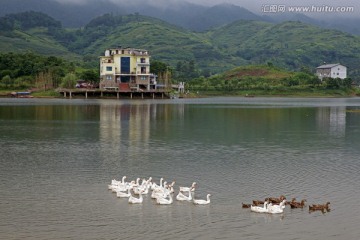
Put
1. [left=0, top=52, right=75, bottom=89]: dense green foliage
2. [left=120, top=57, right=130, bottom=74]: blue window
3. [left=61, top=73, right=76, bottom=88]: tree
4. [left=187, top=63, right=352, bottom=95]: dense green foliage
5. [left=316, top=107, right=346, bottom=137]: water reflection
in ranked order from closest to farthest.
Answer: [left=316, top=107, right=346, bottom=137]: water reflection, [left=120, top=57, right=130, bottom=74]: blue window, [left=61, top=73, right=76, bottom=88]: tree, [left=0, top=52, right=75, bottom=89]: dense green foliage, [left=187, top=63, right=352, bottom=95]: dense green foliage

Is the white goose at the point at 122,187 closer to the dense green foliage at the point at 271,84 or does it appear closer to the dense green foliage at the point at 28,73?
the dense green foliage at the point at 28,73

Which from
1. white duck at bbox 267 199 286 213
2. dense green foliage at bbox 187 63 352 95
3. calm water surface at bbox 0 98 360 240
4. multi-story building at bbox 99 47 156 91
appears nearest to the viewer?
calm water surface at bbox 0 98 360 240

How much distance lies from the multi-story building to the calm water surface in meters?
80.3

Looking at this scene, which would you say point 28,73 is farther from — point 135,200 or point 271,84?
point 135,200

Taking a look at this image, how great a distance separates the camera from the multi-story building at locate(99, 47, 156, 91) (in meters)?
149

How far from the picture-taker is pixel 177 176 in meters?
35.7

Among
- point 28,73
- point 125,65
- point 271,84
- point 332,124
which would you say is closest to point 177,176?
point 332,124

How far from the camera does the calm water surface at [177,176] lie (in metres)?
24.5

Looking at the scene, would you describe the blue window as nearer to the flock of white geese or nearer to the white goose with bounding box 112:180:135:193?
the flock of white geese

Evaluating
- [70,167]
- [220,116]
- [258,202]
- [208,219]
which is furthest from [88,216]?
[220,116]

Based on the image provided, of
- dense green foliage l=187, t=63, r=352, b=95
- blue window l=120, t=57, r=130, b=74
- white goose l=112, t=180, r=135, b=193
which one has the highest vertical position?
blue window l=120, t=57, r=130, b=74

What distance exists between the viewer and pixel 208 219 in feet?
84.6

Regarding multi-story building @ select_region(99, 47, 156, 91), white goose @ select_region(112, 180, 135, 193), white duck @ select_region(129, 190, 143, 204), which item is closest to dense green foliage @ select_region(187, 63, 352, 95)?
multi-story building @ select_region(99, 47, 156, 91)

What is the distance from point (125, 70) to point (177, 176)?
115826 millimetres
